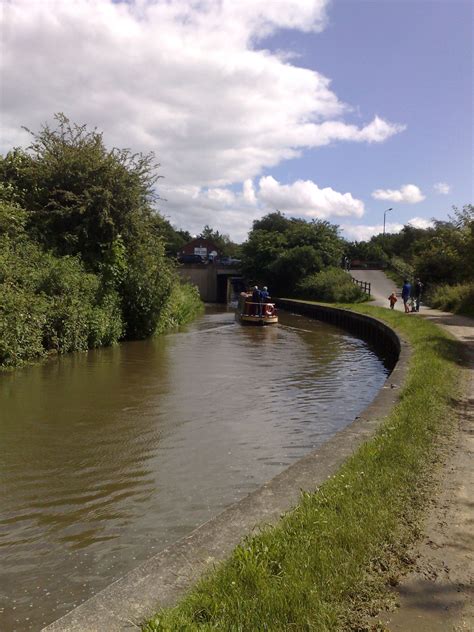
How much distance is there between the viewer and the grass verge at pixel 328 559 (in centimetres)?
276

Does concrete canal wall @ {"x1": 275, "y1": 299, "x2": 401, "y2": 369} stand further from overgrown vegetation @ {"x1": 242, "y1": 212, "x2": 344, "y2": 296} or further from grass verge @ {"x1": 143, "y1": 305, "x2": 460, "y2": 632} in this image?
grass verge @ {"x1": 143, "y1": 305, "x2": 460, "y2": 632}

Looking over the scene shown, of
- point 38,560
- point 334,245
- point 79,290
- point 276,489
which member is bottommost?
point 38,560

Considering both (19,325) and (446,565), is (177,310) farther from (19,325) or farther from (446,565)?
(446,565)

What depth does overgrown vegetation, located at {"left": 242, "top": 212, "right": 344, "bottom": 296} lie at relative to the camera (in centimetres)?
5206

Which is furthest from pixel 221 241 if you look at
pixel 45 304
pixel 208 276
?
pixel 45 304

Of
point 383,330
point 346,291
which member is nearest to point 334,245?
point 346,291

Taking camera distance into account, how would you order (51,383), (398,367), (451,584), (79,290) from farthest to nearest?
1. (79,290)
2. (51,383)
3. (398,367)
4. (451,584)

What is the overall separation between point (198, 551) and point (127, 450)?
13.1 feet

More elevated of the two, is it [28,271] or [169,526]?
[28,271]

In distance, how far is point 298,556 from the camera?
10.7 feet

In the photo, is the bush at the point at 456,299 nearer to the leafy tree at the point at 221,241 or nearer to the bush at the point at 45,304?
the bush at the point at 45,304

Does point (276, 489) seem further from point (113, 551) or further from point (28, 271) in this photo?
point (28, 271)

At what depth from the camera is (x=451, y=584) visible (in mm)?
3199

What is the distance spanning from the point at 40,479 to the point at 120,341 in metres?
14.7
